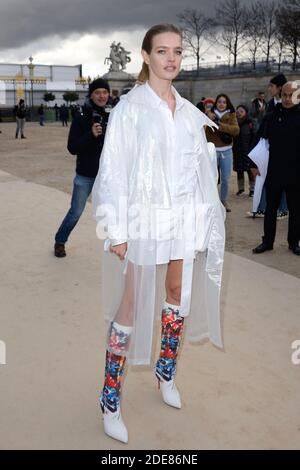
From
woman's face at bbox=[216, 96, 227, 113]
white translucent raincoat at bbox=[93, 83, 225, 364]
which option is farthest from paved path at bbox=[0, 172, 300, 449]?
woman's face at bbox=[216, 96, 227, 113]

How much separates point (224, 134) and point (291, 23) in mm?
36972

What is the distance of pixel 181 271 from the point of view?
267 centimetres

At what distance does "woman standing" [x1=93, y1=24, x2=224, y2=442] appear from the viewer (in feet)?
8.01

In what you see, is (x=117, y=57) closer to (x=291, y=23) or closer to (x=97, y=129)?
(x=291, y=23)

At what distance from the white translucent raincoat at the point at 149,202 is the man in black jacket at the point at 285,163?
3203 mm

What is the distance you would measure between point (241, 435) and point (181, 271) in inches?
36.8

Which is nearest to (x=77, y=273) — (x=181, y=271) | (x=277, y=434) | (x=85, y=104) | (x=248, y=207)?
(x=85, y=104)

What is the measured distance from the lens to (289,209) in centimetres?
593

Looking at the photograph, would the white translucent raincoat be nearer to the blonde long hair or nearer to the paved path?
the blonde long hair

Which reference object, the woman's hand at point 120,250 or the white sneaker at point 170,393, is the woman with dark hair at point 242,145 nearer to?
the white sneaker at point 170,393

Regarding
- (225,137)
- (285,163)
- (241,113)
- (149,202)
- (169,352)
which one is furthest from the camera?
(241,113)

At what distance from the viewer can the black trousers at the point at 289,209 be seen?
19.0 feet

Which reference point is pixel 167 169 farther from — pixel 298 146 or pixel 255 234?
pixel 255 234

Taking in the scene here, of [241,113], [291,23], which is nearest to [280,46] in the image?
[291,23]
